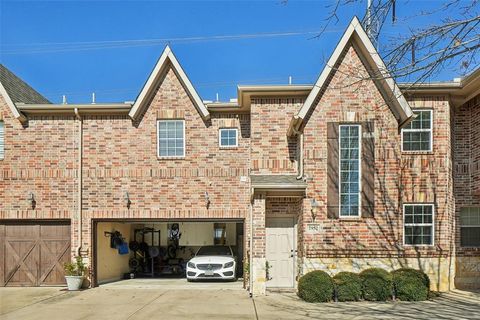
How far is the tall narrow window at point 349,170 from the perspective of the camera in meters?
14.0

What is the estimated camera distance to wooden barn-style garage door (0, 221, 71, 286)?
16.5m

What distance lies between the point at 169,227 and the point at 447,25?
1859 cm

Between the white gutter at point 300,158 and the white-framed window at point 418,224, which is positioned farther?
the white gutter at point 300,158

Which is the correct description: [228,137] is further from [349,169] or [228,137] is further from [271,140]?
[349,169]

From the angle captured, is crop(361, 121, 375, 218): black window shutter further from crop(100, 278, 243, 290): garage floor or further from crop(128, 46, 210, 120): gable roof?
crop(128, 46, 210, 120): gable roof

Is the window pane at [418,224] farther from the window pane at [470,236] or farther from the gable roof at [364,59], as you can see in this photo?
the gable roof at [364,59]

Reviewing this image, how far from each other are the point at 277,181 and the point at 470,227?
6.30 m

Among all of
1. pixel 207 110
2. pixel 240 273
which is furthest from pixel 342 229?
pixel 240 273

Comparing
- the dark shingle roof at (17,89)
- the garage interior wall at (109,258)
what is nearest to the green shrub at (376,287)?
the garage interior wall at (109,258)

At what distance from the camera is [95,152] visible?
54.2ft

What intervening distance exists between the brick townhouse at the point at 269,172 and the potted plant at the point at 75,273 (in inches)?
17.4

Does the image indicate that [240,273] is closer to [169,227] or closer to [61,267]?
[169,227]

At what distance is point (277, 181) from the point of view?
14320 millimetres

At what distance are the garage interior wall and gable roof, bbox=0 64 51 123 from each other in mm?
4837
